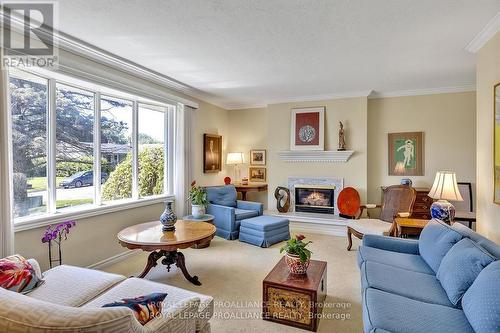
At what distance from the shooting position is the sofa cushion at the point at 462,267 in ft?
5.40

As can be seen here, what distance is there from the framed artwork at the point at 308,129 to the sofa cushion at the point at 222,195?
1.56 m

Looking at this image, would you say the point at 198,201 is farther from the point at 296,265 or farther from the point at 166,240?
the point at 296,265

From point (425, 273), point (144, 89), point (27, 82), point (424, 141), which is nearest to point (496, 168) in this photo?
point (425, 273)

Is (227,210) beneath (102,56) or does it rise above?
beneath

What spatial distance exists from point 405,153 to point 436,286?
355 cm

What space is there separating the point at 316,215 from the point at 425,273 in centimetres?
307

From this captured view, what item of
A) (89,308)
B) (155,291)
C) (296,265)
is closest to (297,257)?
(296,265)

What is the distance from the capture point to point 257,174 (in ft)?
20.1

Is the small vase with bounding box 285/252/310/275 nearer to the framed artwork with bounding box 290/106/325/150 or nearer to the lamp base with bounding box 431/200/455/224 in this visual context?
the lamp base with bounding box 431/200/455/224

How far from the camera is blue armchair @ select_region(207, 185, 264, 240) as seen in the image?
4.52 metres

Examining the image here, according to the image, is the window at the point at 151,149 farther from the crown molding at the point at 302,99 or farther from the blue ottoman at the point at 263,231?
the crown molding at the point at 302,99

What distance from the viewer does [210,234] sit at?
2.99m

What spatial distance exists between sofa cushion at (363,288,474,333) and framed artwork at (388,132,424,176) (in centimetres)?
376

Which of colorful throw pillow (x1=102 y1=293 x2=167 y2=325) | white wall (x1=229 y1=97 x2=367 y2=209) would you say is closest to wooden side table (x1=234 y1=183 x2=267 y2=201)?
white wall (x1=229 y1=97 x2=367 y2=209)
